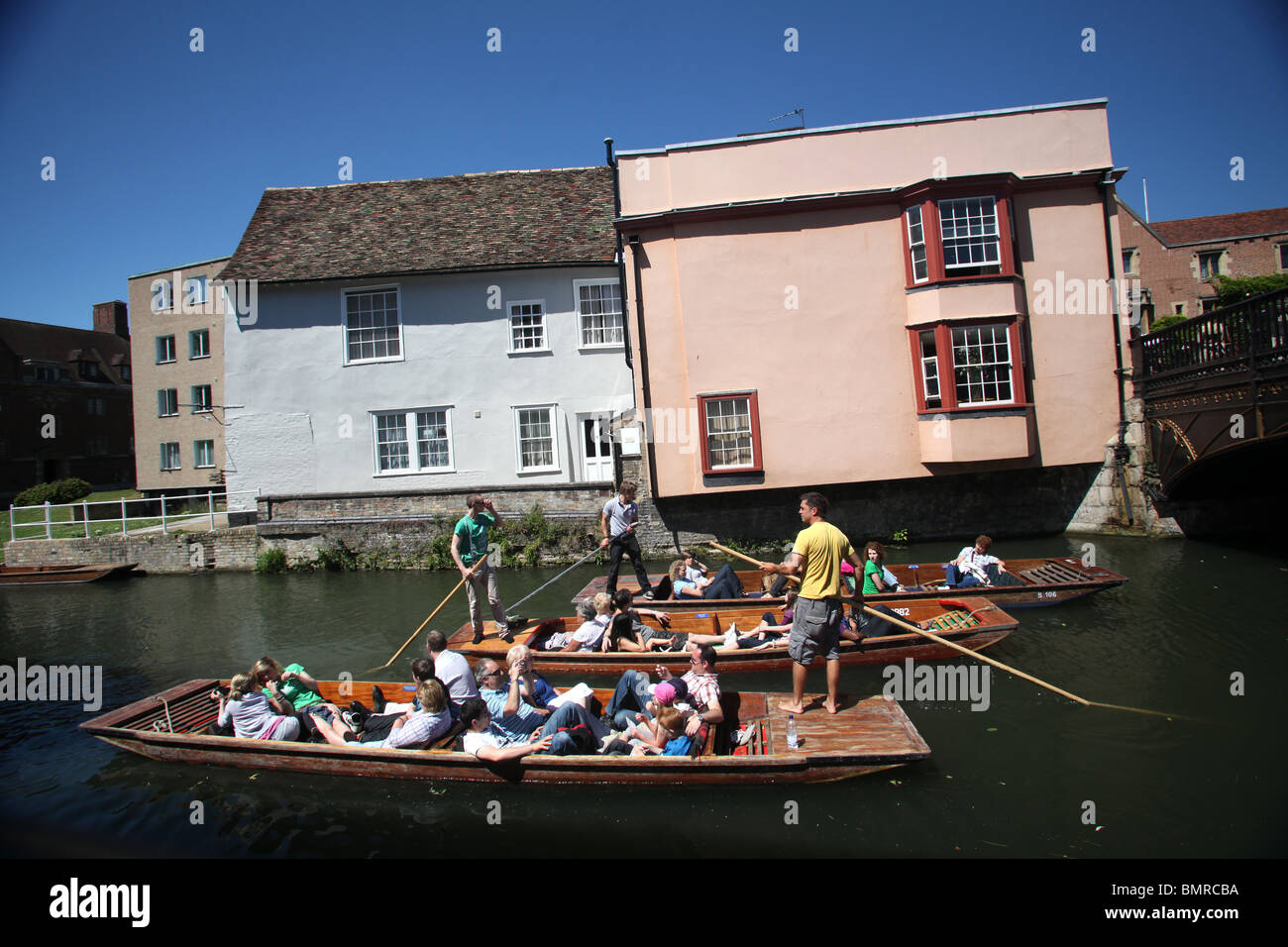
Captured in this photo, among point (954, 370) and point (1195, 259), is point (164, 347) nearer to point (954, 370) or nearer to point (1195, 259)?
point (954, 370)

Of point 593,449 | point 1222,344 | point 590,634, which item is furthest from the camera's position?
point 593,449

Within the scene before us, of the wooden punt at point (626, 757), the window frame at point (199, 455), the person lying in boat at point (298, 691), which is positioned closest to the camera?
the wooden punt at point (626, 757)

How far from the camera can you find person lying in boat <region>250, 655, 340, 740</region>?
23.9 ft

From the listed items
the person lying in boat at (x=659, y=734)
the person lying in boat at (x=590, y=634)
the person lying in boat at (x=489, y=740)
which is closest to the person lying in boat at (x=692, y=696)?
the person lying in boat at (x=659, y=734)

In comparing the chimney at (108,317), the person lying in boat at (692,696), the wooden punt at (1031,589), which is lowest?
the person lying in boat at (692,696)

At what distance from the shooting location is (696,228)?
16.1 metres

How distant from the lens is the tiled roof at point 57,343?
3741cm

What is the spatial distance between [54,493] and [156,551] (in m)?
14.0

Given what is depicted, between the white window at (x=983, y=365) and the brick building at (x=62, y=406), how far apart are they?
3910cm

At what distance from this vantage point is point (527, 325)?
19.7 metres

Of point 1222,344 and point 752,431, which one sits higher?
point 1222,344

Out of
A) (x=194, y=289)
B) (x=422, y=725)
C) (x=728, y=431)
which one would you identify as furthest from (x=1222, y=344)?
(x=194, y=289)

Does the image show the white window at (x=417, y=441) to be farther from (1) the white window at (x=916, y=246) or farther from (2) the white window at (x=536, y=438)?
(1) the white window at (x=916, y=246)
